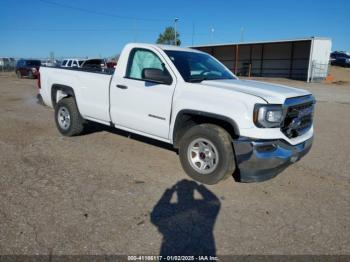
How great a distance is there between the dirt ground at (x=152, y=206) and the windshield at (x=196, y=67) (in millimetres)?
1435

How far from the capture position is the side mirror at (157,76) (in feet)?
15.4

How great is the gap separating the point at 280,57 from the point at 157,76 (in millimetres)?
34617

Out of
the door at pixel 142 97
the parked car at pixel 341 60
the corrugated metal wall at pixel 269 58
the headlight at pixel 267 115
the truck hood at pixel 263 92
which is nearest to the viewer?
the headlight at pixel 267 115

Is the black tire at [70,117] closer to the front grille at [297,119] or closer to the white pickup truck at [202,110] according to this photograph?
the white pickup truck at [202,110]

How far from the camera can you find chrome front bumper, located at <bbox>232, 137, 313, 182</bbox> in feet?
13.0

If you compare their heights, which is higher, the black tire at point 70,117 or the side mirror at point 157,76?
the side mirror at point 157,76

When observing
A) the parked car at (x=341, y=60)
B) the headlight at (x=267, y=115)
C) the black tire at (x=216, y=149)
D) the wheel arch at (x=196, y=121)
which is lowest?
the black tire at (x=216, y=149)

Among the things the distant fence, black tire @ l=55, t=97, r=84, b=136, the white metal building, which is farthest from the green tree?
black tire @ l=55, t=97, r=84, b=136

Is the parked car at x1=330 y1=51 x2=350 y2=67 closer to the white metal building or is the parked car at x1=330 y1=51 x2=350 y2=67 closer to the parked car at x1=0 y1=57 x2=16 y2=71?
the white metal building

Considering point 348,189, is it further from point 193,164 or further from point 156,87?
point 156,87

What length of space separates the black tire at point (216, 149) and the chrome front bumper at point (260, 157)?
142 mm

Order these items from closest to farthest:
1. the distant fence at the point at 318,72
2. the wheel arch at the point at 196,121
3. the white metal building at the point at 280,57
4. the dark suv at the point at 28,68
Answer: the wheel arch at the point at 196,121, the dark suv at the point at 28,68, the distant fence at the point at 318,72, the white metal building at the point at 280,57

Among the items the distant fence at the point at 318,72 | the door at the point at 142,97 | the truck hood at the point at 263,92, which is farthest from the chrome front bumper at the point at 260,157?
the distant fence at the point at 318,72

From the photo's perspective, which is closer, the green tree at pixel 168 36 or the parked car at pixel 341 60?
the parked car at pixel 341 60
